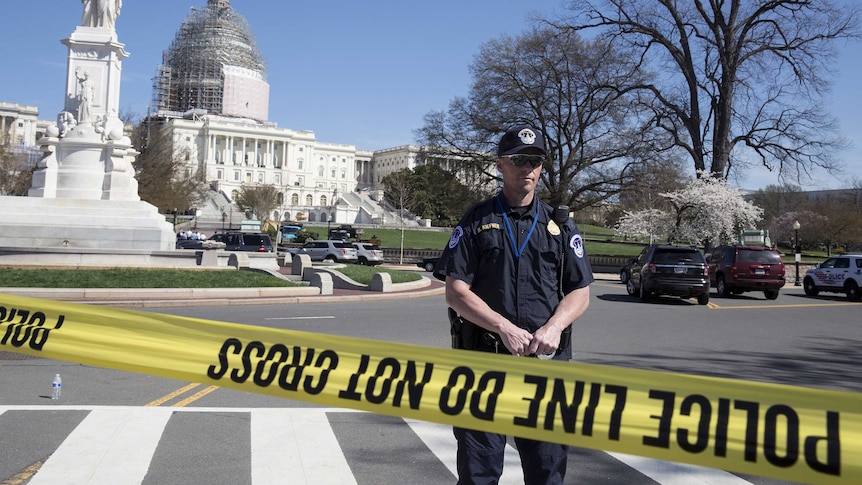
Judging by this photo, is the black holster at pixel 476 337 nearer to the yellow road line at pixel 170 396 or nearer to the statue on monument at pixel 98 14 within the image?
the yellow road line at pixel 170 396

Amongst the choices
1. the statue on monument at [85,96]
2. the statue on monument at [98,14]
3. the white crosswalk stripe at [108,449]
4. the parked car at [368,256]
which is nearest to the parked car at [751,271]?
the statue on monument at [85,96]

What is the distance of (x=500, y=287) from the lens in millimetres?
3705

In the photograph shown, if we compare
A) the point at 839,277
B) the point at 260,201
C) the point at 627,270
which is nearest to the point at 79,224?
the point at 627,270

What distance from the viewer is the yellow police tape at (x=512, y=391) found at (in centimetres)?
287

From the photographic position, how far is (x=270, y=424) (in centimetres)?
654

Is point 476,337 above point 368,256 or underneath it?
above

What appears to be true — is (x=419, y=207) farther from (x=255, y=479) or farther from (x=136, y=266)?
(x=255, y=479)

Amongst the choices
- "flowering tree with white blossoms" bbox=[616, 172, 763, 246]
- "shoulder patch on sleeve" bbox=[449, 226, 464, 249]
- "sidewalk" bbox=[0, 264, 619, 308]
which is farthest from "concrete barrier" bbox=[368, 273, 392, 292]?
"flowering tree with white blossoms" bbox=[616, 172, 763, 246]

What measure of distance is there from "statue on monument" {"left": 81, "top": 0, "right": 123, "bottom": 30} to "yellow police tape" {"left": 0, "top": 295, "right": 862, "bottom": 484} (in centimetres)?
2451

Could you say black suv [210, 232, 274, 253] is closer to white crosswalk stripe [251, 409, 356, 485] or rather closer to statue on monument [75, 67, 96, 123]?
statue on monument [75, 67, 96, 123]

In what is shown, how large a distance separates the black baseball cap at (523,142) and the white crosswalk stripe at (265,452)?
2.43 metres

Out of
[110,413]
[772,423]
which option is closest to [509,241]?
[772,423]

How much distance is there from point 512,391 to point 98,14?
87.4 ft

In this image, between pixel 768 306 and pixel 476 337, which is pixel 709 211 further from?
pixel 476 337
